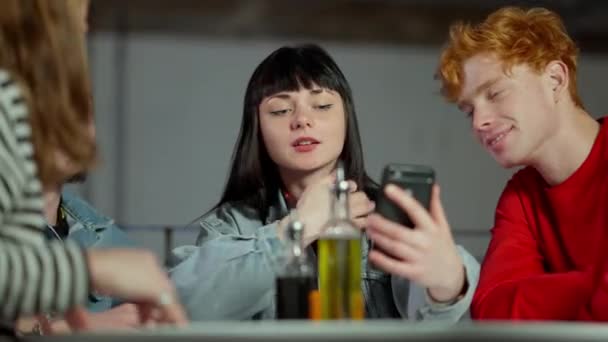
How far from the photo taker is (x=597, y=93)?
443 cm

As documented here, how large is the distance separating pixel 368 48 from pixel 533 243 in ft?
9.55

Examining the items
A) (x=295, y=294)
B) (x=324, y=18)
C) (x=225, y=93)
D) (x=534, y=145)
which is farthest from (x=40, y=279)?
(x=324, y=18)

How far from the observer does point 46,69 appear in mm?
1057

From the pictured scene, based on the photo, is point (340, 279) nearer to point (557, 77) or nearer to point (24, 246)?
point (24, 246)

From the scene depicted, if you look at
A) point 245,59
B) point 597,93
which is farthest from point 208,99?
point 597,93

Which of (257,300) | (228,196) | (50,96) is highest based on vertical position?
(50,96)

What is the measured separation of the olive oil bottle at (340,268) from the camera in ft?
4.19

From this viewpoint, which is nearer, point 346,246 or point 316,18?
point 346,246

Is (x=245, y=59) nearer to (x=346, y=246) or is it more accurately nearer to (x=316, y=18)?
(x=316, y=18)

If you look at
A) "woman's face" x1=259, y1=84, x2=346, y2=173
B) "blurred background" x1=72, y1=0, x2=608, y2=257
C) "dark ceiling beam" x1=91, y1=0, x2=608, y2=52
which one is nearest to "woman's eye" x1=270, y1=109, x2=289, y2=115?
"woman's face" x1=259, y1=84, x2=346, y2=173

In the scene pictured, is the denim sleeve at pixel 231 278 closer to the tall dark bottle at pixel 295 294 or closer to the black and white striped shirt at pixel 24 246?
the tall dark bottle at pixel 295 294

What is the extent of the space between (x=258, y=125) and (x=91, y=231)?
37 centimetres

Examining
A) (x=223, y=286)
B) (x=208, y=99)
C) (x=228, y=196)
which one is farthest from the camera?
(x=208, y=99)

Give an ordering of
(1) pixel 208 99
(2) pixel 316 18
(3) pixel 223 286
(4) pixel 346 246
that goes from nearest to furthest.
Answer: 1. (4) pixel 346 246
2. (3) pixel 223 286
3. (1) pixel 208 99
4. (2) pixel 316 18
